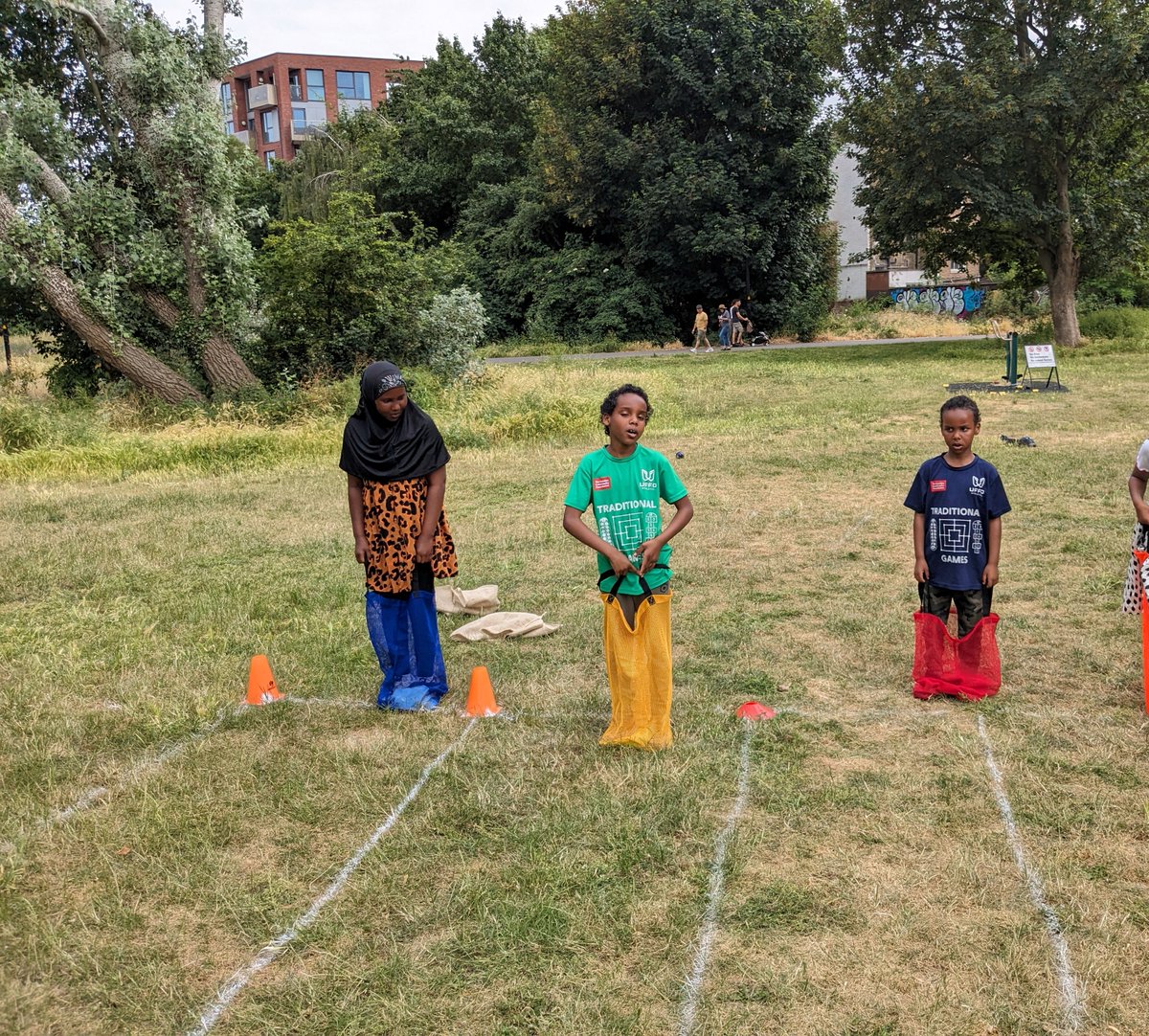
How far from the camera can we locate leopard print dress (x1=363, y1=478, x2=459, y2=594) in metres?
5.68

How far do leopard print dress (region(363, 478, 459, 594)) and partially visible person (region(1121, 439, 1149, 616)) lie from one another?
3348mm

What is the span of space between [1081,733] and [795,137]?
33.5 metres

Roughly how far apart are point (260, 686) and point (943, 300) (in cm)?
4758

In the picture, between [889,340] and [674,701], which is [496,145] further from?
[674,701]

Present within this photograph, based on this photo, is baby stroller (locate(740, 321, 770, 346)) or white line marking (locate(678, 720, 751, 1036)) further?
baby stroller (locate(740, 321, 770, 346))

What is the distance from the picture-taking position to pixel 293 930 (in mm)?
3650

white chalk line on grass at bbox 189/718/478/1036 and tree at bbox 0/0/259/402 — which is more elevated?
tree at bbox 0/0/259/402

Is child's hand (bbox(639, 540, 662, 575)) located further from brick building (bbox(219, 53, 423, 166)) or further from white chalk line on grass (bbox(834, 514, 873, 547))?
brick building (bbox(219, 53, 423, 166))

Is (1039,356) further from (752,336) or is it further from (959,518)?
(752,336)

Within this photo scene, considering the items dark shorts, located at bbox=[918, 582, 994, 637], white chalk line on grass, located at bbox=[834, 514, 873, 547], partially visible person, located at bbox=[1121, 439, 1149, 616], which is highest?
partially visible person, located at bbox=[1121, 439, 1149, 616]

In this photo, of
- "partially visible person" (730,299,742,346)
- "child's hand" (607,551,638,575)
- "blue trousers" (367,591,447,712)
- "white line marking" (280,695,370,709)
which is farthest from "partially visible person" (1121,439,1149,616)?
"partially visible person" (730,299,742,346)

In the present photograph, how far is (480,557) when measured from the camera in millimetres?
9219

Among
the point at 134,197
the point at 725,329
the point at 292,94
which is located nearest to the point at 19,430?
the point at 134,197

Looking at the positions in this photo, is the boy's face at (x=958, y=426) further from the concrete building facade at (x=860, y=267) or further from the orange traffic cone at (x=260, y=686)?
the concrete building facade at (x=860, y=267)
